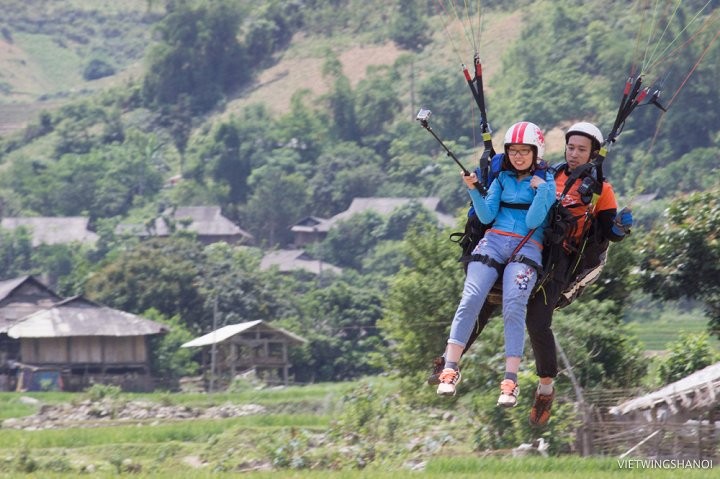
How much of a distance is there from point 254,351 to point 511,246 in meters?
52.4

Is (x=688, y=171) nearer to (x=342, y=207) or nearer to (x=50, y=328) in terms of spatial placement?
(x=342, y=207)

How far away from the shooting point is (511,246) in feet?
42.7

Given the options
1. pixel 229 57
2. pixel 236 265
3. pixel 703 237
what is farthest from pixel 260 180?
pixel 703 237

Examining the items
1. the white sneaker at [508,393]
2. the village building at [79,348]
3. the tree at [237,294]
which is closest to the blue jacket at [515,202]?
the white sneaker at [508,393]

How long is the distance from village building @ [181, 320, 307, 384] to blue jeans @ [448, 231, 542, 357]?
→ 160 ft

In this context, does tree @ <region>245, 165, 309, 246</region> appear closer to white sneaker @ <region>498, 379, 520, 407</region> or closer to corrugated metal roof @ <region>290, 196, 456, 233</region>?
corrugated metal roof @ <region>290, 196, 456, 233</region>

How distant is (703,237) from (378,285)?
62.4 metres

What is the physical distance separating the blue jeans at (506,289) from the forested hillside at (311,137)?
5199cm

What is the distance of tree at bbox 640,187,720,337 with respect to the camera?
30.9m

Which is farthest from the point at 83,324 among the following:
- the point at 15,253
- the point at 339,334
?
the point at 15,253

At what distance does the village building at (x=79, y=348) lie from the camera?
65375 mm

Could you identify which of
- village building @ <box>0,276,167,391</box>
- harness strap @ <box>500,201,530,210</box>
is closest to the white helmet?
harness strap @ <box>500,201,530,210</box>

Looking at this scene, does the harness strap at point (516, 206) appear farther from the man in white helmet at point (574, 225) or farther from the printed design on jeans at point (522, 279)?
the printed design on jeans at point (522, 279)

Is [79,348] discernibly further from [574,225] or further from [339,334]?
[574,225]
